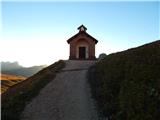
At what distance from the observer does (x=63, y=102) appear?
25125 mm

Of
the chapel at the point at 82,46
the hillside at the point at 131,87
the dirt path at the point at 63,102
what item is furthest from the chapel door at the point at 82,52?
the hillside at the point at 131,87

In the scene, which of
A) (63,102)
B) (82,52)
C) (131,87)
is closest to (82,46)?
(82,52)

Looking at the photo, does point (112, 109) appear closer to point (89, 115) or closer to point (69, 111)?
point (89, 115)

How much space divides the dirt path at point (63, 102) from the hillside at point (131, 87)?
0.92 meters

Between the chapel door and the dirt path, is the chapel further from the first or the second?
the dirt path

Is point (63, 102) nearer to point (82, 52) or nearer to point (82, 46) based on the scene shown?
point (82, 52)

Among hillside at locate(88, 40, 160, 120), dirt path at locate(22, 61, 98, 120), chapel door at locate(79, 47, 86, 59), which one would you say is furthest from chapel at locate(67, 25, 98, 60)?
hillside at locate(88, 40, 160, 120)

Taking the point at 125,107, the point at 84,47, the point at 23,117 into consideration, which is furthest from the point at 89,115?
the point at 84,47

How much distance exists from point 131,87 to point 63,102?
224 inches

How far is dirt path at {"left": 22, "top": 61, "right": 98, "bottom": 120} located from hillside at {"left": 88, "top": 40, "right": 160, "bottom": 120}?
3.03ft

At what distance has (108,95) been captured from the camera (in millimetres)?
24391

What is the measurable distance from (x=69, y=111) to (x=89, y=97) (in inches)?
142

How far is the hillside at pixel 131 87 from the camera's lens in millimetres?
19878

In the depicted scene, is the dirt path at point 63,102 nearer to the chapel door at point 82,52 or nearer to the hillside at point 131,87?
the hillside at point 131,87
